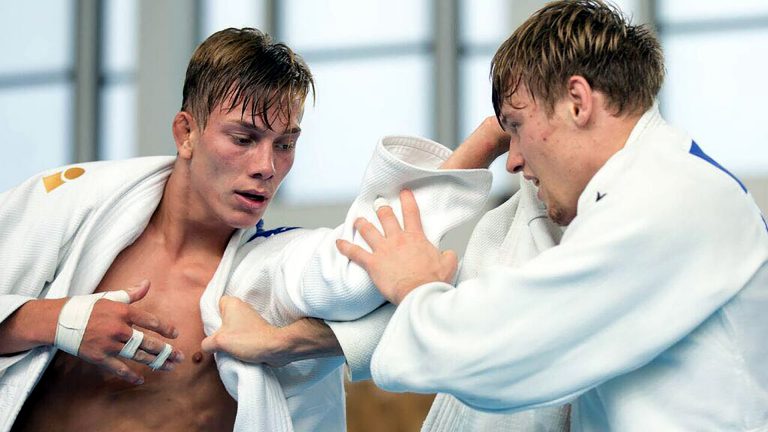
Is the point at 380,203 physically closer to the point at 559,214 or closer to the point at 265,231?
the point at 559,214

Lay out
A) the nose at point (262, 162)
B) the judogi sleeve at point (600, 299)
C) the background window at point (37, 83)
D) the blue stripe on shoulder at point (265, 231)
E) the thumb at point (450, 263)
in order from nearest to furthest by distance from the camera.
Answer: the judogi sleeve at point (600, 299) < the thumb at point (450, 263) < the nose at point (262, 162) < the blue stripe on shoulder at point (265, 231) < the background window at point (37, 83)

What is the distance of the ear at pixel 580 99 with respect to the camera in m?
1.57

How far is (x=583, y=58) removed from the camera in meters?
1.59

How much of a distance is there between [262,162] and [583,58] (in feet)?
2.68

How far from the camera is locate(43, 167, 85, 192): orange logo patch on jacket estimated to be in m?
2.24

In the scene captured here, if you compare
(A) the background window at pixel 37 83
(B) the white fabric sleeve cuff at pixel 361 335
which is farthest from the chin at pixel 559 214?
(A) the background window at pixel 37 83

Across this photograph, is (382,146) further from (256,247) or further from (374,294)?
(256,247)

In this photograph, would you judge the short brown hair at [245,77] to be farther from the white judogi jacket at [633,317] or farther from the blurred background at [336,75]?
the blurred background at [336,75]

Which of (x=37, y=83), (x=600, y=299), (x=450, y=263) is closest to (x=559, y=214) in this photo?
(x=450, y=263)

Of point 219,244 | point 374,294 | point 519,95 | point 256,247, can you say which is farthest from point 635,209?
point 219,244

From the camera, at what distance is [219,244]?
2.35 meters

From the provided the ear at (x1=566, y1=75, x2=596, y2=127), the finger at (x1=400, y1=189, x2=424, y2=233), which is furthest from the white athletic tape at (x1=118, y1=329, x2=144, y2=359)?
the ear at (x1=566, y1=75, x2=596, y2=127)

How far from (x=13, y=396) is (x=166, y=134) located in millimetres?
3839

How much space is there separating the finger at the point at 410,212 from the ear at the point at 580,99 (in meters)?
0.33
